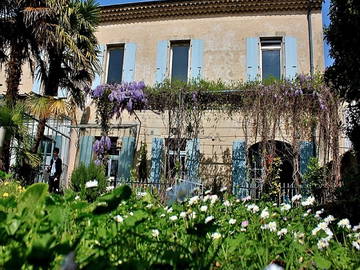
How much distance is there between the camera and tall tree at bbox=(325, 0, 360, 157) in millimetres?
4715

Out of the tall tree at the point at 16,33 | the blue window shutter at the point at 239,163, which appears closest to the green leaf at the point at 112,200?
the tall tree at the point at 16,33

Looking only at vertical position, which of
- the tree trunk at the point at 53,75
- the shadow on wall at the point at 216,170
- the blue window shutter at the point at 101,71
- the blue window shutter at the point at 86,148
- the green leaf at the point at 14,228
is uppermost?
the blue window shutter at the point at 101,71

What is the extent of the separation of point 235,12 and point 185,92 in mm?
4054

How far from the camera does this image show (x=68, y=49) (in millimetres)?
9438

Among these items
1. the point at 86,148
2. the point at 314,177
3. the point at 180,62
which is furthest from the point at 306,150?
the point at 86,148

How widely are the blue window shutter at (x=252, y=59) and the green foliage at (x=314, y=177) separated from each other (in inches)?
139

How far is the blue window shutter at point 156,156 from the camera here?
37.3ft

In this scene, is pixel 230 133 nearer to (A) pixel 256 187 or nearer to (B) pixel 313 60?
(A) pixel 256 187

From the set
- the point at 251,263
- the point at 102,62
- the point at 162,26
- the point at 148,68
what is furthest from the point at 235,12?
the point at 251,263

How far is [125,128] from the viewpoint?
12047 millimetres

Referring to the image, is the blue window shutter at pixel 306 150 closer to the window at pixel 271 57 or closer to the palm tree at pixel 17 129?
the window at pixel 271 57

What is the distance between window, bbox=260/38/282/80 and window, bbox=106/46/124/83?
514 cm

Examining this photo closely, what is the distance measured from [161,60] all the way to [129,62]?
1205mm

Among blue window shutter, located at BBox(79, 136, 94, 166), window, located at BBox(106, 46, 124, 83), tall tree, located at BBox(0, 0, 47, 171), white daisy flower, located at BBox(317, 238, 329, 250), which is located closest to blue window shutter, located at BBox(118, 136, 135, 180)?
blue window shutter, located at BBox(79, 136, 94, 166)
